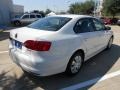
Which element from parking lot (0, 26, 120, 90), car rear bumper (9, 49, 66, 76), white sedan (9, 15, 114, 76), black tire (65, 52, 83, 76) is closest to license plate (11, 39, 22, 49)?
white sedan (9, 15, 114, 76)

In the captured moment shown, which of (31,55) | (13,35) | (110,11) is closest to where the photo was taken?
(31,55)

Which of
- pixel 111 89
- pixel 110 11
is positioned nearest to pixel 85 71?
pixel 111 89

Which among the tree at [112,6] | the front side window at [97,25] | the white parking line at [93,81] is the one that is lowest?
the white parking line at [93,81]

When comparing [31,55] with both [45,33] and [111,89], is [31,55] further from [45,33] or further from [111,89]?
[111,89]

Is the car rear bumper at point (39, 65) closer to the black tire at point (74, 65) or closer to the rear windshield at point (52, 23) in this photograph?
the black tire at point (74, 65)

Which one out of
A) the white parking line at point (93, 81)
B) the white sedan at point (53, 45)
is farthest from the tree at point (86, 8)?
the white parking line at point (93, 81)

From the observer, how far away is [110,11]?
39.3 metres

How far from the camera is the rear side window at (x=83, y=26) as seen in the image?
17.9 ft

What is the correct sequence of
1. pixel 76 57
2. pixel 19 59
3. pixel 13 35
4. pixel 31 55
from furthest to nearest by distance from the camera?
1. pixel 76 57
2. pixel 13 35
3. pixel 19 59
4. pixel 31 55

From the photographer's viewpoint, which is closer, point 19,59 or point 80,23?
point 19,59

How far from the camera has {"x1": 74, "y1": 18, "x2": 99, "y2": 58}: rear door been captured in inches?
217

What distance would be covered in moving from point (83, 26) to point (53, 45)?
172cm

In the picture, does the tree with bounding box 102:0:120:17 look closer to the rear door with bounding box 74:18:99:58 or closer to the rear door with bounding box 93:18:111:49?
the rear door with bounding box 93:18:111:49

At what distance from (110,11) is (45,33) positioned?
36783 millimetres
